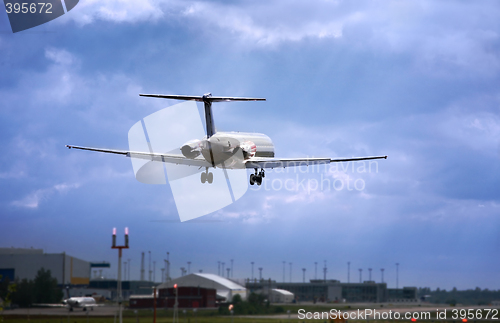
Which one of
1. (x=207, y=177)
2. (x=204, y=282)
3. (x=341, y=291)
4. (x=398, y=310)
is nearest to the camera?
(x=207, y=177)

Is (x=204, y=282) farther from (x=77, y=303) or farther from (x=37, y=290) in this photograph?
(x=37, y=290)

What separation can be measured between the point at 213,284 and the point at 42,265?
31.3m

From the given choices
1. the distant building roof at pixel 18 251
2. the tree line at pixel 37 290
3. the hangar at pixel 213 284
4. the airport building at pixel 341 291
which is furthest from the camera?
the distant building roof at pixel 18 251

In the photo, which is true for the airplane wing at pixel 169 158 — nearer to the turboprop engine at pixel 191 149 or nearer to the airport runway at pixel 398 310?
the turboprop engine at pixel 191 149

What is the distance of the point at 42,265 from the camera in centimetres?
9388

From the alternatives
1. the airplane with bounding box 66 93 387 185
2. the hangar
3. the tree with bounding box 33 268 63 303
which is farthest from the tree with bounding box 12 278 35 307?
the airplane with bounding box 66 93 387 185

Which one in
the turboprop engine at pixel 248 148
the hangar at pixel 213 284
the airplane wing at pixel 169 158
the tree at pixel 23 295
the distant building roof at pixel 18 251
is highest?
the turboprop engine at pixel 248 148

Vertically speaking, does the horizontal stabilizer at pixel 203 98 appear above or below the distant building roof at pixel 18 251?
above

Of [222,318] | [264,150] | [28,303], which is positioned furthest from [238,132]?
[28,303]

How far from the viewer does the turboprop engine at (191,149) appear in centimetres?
4419

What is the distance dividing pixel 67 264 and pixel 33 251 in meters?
10.3

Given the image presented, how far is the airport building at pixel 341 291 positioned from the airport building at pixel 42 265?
32.3m

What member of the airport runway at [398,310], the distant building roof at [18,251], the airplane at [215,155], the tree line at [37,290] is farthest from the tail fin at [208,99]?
the distant building roof at [18,251]

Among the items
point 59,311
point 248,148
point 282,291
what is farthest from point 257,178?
point 59,311
